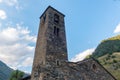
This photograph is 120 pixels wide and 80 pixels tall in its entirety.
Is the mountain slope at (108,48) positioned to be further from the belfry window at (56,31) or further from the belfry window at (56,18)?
the belfry window at (56,31)

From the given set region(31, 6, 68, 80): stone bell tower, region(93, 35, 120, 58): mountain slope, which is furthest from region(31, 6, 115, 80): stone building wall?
region(93, 35, 120, 58): mountain slope

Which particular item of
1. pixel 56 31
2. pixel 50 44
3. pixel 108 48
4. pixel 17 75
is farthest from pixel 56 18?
pixel 108 48

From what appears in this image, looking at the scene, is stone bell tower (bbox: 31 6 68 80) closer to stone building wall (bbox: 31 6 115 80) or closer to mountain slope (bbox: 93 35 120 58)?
stone building wall (bbox: 31 6 115 80)

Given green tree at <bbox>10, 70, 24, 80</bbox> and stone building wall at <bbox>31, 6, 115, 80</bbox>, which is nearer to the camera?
stone building wall at <bbox>31, 6, 115, 80</bbox>

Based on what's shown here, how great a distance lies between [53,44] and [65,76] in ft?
13.0

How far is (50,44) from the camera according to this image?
1930cm

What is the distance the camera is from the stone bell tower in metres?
18.2

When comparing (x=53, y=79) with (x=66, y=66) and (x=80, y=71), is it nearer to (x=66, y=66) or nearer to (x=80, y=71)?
(x=66, y=66)

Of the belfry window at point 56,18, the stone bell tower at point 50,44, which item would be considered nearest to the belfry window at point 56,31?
the stone bell tower at point 50,44

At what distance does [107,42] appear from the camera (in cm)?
9625

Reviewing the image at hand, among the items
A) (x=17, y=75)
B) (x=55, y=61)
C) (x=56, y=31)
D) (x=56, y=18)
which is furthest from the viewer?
(x=17, y=75)

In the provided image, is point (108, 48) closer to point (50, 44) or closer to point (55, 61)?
point (50, 44)

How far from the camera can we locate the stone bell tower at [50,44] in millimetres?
18156

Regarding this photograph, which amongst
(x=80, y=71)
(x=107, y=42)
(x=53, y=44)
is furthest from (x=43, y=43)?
(x=107, y=42)
